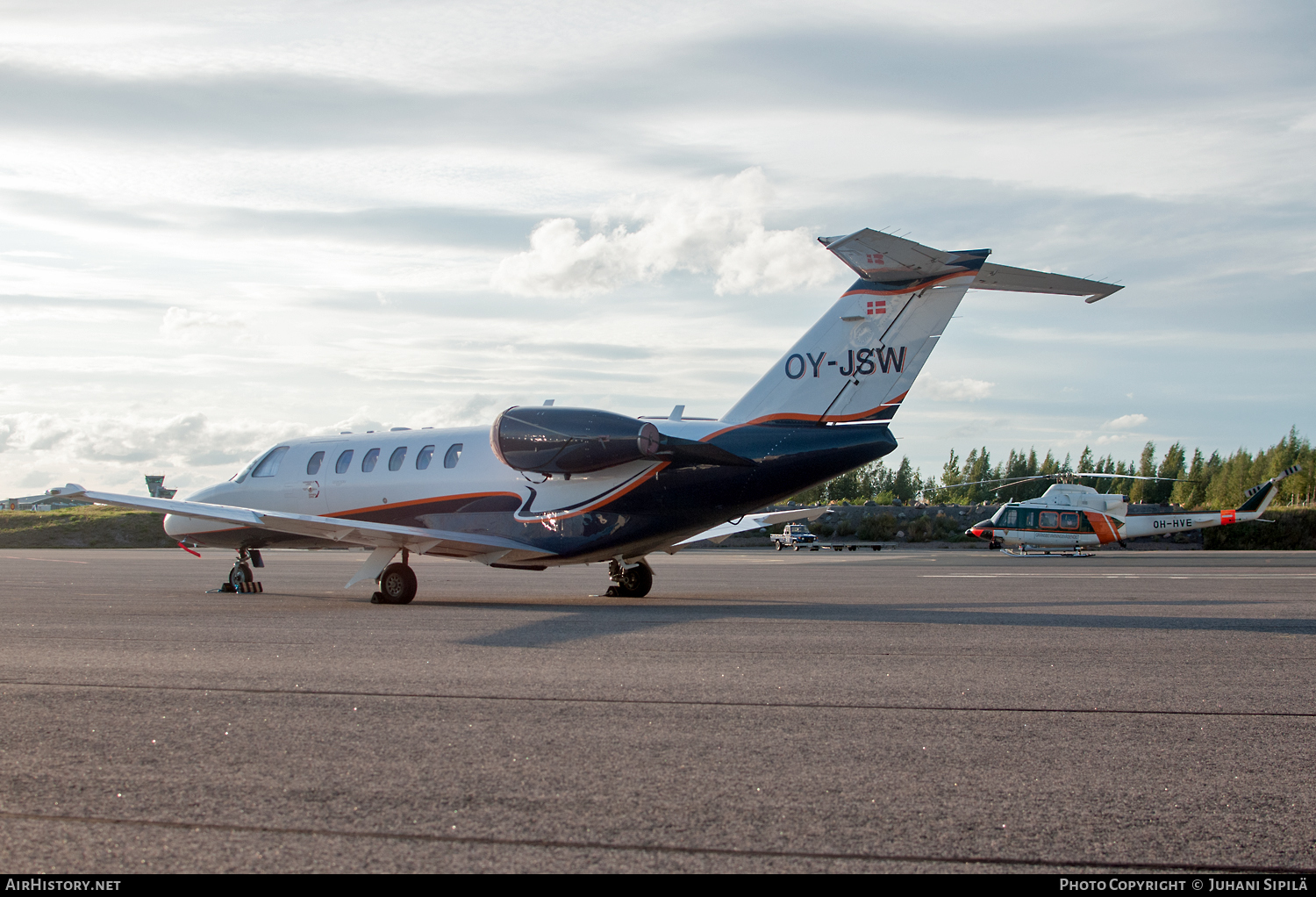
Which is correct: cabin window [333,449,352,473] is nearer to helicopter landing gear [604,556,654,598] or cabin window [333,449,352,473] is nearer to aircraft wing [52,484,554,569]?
aircraft wing [52,484,554,569]

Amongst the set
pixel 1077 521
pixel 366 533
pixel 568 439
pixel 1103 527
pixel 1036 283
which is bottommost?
pixel 1103 527

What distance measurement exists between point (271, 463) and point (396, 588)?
5815mm

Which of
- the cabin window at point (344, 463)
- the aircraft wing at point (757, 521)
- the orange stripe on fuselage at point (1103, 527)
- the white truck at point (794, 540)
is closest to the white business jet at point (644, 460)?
the cabin window at point (344, 463)

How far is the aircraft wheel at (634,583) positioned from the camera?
18.7 meters

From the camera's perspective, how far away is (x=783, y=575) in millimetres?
26141

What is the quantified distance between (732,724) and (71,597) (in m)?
15.3

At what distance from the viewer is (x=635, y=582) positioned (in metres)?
18.8

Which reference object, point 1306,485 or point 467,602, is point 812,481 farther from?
point 1306,485

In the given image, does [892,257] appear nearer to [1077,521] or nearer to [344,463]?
[344,463]

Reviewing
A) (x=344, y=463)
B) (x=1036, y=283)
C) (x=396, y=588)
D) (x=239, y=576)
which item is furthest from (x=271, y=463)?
(x=1036, y=283)

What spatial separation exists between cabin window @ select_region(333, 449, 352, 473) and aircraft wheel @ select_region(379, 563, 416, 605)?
3.62 m

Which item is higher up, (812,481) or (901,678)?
(812,481)

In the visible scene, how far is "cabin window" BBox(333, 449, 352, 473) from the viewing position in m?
19.9
